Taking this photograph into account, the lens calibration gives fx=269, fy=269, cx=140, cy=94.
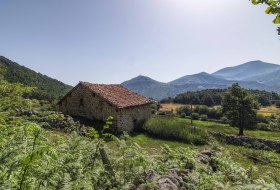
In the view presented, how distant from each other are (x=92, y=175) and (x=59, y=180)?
2.42ft

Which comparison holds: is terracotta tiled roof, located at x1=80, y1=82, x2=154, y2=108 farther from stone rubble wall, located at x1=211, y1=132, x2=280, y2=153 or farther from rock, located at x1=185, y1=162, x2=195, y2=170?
rock, located at x1=185, y1=162, x2=195, y2=170

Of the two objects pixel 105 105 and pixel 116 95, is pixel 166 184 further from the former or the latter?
pixel 116 95

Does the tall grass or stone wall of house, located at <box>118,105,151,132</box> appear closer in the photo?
stone wall of house, located at <box>118,105,151,132</box>

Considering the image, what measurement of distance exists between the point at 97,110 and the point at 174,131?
7.86 m

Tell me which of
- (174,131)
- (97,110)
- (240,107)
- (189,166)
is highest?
(97,110)

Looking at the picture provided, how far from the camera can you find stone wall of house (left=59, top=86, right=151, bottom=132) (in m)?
25.5

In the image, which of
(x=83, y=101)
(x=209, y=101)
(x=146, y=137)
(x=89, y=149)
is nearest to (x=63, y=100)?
(x=83, y=101)

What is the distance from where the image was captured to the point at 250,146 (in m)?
30.1

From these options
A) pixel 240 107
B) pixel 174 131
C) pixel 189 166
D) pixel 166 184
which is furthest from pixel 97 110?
pixel 240 107

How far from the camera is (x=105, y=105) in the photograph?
26.0 m

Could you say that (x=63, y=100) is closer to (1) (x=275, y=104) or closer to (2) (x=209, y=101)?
(2) (x=209, y=101)

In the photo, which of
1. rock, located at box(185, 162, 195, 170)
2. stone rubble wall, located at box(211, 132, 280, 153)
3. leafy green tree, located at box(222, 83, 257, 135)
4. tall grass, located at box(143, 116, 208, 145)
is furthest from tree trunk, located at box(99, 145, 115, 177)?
leafy green tree, located at box(222, 83, 257, 135)

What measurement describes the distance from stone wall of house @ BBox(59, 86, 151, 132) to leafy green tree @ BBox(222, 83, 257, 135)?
857 inches

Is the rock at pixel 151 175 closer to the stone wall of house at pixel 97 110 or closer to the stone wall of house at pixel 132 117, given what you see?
the stone wall of house at pixel 97 110
